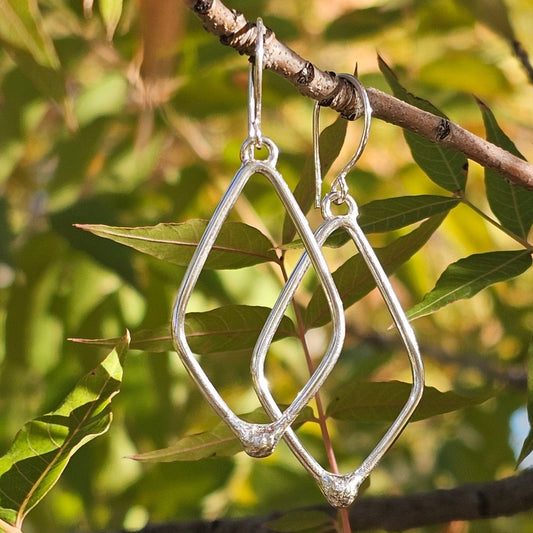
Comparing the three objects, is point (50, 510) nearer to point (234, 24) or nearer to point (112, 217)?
point (112, 217)

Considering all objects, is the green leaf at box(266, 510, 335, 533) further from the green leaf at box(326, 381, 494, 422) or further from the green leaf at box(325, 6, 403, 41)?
the green leaf at box(325, 6, 403, 41)

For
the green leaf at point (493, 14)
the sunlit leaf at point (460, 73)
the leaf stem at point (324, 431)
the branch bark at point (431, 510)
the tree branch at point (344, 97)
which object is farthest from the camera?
the sunlit leaf at point (460, 73)

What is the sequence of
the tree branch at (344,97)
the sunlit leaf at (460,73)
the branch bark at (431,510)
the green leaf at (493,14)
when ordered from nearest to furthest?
the tree branch at (344,97) < the branch bark at (431,510) < the green leaf at (493,14) < the sunlit leaf at (460,73)

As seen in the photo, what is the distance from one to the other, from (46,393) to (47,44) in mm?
463

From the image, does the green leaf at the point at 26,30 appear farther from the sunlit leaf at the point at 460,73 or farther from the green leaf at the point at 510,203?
the sunlit leaf at the point at 460,73

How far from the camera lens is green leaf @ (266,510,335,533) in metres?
0.66

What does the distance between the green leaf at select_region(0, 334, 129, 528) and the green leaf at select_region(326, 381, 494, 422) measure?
0.19 metres

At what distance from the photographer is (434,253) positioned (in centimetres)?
168

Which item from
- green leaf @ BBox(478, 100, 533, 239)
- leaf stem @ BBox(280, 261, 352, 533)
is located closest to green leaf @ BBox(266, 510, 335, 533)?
leaf stem @ BBox(280, 261, 352, 533)

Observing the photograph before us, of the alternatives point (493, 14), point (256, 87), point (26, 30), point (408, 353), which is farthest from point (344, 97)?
point (493, 14)

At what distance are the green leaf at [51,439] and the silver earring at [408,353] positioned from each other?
8 centimetres

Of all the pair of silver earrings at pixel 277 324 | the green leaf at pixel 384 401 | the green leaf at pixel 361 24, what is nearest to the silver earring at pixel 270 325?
the pair of silver earrings at pixel 277 324

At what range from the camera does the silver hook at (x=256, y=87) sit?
50 cm

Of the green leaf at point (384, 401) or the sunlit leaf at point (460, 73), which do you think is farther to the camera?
the sunlit leaf at point (460, 73)
